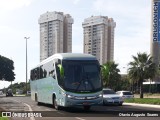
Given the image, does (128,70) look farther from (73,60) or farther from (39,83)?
(73,60)

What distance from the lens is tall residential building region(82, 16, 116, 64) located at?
9194 cm

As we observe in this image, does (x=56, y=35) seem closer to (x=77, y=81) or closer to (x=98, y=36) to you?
(x=98, y=36)

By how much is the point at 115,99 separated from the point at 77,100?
39.6 ft

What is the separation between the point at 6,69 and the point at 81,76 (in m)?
93.1

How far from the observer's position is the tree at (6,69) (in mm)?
112869

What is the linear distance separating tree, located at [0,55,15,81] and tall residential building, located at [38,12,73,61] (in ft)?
82.8

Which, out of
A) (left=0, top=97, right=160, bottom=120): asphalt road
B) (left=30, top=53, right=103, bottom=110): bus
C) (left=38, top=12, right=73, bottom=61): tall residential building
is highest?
(left=38, top=12, right=73, bottom=61): tall residential building

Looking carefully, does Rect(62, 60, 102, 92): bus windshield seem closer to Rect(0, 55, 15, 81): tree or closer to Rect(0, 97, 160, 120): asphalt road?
Rect(0, 97, 160, 120): asphalt road

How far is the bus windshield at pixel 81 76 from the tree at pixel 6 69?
91.7 m

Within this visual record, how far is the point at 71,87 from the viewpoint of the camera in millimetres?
22734

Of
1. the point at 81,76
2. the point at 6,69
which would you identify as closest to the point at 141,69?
the point at 81,76

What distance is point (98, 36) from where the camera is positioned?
93438mm

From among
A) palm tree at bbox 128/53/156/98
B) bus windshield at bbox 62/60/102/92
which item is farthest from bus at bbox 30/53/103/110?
palm tree at bbox 128/53/156/98

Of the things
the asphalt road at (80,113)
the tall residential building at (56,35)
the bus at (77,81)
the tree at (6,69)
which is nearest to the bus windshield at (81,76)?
the bus at (77,81)
